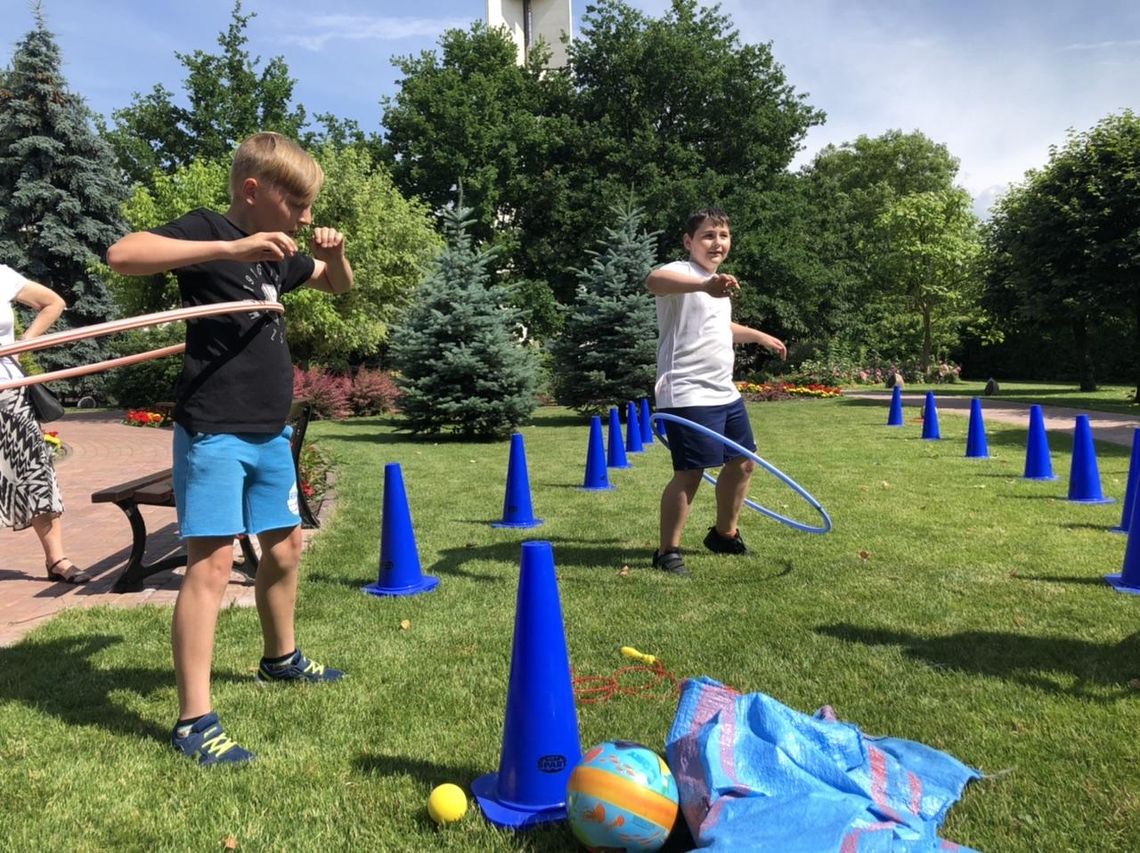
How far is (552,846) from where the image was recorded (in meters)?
2.45

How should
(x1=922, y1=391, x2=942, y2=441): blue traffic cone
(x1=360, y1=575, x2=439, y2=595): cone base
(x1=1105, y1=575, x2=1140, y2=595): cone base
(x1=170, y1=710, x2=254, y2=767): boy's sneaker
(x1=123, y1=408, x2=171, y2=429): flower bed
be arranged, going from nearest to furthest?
(x1=170, y1=710, x2=254, y2=767): boy's sneaker, (x1=1105, y1=575, x2=1140, y2=595): cone base, (x1=360, y1=575, x2=439, y2=595): cone base, (x1=922, y1=391, x2=942, y2=441): blue traffic cone, (x1=123, y1=408, x2=171, y2=429): flower bed

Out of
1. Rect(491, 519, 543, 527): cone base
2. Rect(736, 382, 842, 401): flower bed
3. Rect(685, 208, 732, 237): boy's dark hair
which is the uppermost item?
Rect(685, 208, 732, 237): boy's dark hair

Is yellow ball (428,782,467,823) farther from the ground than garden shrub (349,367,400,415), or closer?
farther from the ground

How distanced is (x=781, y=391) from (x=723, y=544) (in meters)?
22.1

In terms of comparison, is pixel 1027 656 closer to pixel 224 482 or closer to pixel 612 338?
pixel 224 482

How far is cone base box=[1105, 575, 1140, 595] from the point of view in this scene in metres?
4.84

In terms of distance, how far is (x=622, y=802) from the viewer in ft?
7.54

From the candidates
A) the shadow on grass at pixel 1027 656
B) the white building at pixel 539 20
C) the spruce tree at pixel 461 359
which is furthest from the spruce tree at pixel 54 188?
the shadow on grass at pixel 1027 656

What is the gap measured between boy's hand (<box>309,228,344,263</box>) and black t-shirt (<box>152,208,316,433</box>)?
301 mm

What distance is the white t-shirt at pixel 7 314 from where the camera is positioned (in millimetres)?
5187

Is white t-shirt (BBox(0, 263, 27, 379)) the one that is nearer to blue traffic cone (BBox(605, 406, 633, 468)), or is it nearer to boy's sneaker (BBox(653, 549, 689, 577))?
boy's sneaker (BBox(653, 549, 689, 577))

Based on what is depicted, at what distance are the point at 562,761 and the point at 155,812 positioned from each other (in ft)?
4.30

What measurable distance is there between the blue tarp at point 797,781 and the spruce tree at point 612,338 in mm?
16240

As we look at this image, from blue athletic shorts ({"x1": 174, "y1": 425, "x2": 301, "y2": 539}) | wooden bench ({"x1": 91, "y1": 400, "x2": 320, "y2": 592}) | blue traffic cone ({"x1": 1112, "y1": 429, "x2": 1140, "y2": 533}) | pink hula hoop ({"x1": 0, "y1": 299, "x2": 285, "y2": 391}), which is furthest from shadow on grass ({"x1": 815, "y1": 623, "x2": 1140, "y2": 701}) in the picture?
wooden bench ({"x1": 91, "y1": 400, "x2": 320, "y2": 592})
